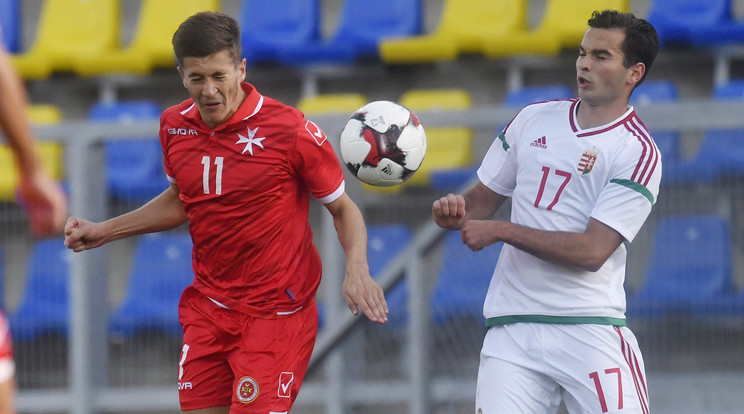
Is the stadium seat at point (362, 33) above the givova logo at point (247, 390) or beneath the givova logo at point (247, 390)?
above

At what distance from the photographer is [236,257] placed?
4.37 meters

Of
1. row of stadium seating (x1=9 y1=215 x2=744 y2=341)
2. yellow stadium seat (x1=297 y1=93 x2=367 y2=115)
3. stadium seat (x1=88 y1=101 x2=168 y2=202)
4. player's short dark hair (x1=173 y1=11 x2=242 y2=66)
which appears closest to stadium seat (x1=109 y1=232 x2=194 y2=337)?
row of stadium seating (x1=9 y1=215 x2=744 y2=341)

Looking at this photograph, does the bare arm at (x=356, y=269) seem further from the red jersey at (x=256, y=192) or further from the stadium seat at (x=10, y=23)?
the stadium seat at (x=10, y=23)

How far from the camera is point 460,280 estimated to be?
598cm

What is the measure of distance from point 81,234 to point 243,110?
0.79m

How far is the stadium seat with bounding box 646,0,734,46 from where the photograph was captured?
26.2 feet

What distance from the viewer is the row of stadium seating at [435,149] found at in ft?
18.7

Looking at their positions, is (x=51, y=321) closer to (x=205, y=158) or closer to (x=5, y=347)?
(x=205, y=158)

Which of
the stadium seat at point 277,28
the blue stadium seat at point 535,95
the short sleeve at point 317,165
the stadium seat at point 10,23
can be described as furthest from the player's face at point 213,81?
the stadium seat at point 10,23

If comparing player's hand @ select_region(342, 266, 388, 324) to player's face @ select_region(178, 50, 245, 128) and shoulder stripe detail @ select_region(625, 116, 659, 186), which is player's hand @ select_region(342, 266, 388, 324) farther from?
shoulder stripe detail @ select_region(625, 116, 659, 186)

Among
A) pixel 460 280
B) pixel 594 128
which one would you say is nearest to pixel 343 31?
pixel 460 280

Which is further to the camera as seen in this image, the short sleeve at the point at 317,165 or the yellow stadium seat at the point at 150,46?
the yellow stadium seat at the point at 150,46

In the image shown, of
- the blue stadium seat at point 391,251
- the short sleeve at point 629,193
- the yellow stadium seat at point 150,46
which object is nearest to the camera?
the short sleeve at point 629,193

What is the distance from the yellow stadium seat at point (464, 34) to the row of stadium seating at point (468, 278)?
8.66 feet
